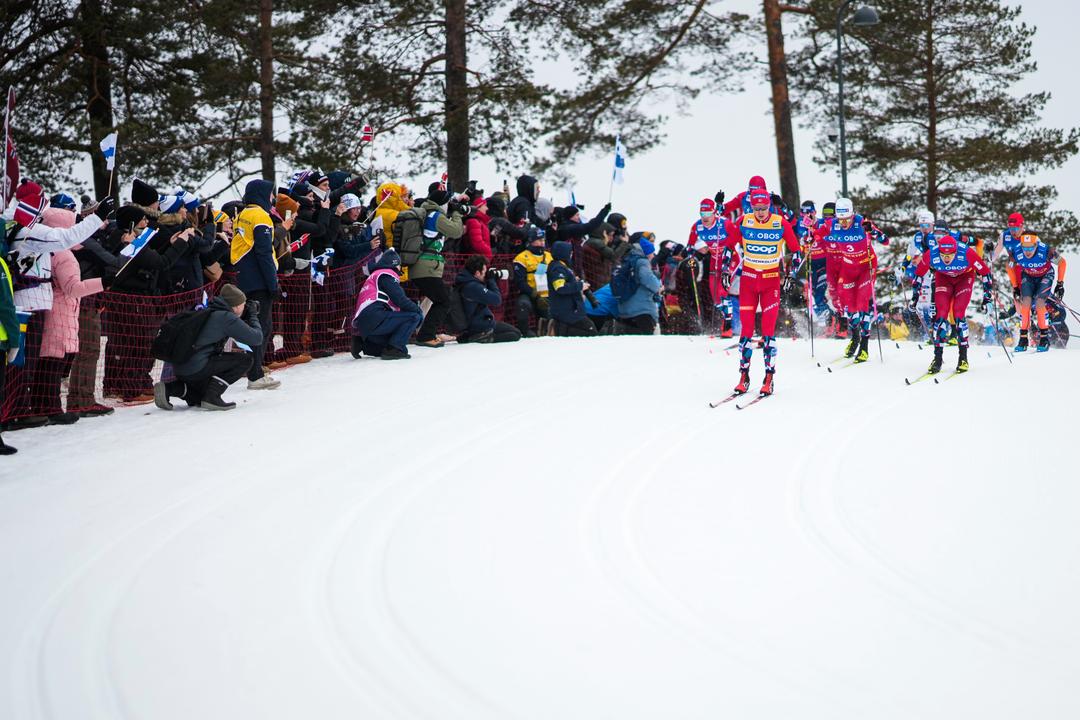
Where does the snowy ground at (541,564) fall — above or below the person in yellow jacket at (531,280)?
below

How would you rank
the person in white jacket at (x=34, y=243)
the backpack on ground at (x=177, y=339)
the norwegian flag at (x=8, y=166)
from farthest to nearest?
the backpack on ground at (x=177, y=339)
the person in white jacket at (x=34, y=243)
the norwegian flag at (x=8, y=166)

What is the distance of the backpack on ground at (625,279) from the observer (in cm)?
1817

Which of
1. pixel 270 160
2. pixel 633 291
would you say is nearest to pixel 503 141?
pixel 270 160

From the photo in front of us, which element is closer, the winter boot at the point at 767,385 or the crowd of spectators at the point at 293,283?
the crowd of spectators at the point at 293,283

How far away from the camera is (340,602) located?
19.2ft

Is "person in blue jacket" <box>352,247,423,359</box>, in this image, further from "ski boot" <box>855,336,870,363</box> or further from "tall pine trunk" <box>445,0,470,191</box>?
"tall pine trunk" <box>445,0,470,191</box>

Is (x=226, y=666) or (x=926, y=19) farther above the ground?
(x=926, y=19)

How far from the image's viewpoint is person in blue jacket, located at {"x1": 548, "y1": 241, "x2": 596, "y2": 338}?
1766 centimetres

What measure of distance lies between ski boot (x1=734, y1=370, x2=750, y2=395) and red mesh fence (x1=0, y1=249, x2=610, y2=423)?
5.43m

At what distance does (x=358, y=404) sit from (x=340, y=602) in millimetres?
5704

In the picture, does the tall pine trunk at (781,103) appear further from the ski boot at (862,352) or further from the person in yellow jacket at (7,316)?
the person in yellow jacket at (7,316)

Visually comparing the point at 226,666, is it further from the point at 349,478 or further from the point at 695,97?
the point at 695,97

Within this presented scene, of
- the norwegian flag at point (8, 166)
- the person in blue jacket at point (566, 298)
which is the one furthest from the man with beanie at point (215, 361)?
the person in blue jacket at point (566, 298)

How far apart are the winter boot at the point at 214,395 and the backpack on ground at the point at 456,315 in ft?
18.7
